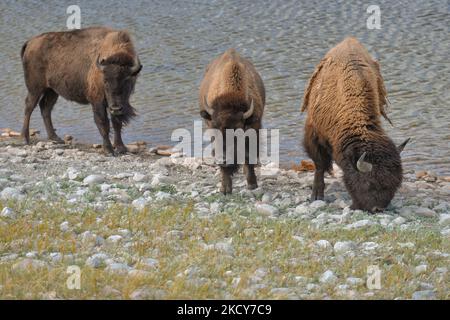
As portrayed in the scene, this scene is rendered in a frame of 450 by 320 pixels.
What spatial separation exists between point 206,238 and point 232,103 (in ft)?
8.31

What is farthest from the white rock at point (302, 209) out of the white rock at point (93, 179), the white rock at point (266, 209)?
the white rock at point (93, 179)

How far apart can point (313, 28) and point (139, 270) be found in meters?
18.2

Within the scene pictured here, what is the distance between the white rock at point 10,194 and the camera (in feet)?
30.3

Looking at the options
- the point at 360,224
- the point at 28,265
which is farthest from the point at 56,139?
the point at 28,265

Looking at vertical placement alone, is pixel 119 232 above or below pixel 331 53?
below

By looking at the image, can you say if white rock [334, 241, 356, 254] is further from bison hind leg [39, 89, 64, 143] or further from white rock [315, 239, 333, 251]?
bison hind leg [39, 89, 64, 143]

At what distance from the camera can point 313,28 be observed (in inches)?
951

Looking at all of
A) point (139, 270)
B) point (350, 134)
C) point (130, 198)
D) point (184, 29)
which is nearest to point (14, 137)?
point (130, 198)

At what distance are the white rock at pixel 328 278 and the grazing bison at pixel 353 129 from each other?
2596 mm

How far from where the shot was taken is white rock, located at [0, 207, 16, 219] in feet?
27.4

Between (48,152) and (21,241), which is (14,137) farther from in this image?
(21,241)

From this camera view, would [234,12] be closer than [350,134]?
No

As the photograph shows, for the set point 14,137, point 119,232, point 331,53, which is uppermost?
point 331,53

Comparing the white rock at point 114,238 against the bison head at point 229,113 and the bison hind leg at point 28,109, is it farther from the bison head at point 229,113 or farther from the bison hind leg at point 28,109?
the bison hind leg at point 28,109
